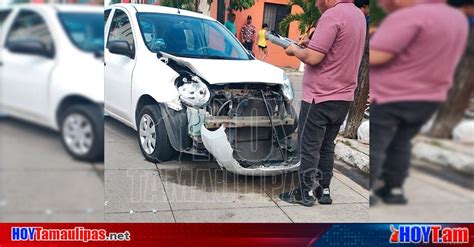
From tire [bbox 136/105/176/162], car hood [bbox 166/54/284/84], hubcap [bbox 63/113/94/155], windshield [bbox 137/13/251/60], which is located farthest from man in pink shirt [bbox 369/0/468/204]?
hubcap [bbox 63/113/94/155]

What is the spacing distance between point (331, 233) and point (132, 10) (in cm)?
148

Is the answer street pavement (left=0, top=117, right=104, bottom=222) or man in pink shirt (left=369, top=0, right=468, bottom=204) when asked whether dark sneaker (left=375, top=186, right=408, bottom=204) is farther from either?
street pavement (left=0, top=117, right=104, bottom=222)

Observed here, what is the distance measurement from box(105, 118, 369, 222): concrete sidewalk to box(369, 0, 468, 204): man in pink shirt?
0.36 metres

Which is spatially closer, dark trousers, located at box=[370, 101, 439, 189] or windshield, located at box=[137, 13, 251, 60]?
dark trousers, located at box=[370, 101, 439, 189]

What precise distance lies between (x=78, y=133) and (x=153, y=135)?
456 mm

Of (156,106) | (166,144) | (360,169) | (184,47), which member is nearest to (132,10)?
(184,47)

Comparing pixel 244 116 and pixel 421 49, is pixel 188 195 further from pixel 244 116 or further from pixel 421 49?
pixel 421 49

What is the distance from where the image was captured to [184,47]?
2.19 metres

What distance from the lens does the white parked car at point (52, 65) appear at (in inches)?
68.2

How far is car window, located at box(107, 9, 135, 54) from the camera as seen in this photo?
204 centimetres

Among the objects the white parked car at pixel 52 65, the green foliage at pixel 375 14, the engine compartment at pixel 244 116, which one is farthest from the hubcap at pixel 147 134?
the green foliage at pixel 375 14

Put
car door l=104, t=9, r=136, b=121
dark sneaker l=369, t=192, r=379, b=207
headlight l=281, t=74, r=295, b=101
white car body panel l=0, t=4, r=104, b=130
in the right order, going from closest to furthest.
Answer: white car body panel l=0, t=4, r=104, b=130, car door l=104, t=9, r=136, b=121, dark sneaker l=369, t=192, r=379, b=207, headlight l=281, t=74, r=295, b=101

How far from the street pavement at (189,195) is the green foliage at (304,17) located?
0.27 meters

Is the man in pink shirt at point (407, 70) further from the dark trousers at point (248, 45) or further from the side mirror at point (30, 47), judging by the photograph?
the side mirror at point (30, 47)
